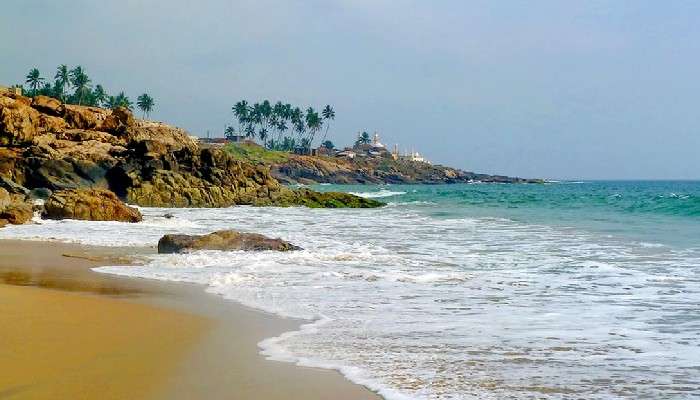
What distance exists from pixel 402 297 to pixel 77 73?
99.9 metres

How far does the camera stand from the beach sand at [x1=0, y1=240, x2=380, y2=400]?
4.98m

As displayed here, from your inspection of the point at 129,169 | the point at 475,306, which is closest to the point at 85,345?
the point at 475,306

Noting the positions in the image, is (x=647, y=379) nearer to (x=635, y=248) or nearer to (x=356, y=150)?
(x=635, y=248)

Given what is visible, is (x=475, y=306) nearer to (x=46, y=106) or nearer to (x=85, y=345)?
(x=85, y=345)

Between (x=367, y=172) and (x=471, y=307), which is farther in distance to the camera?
(x=367, y=172)

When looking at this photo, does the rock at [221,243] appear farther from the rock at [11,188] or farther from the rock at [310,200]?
the rock at [310,200]

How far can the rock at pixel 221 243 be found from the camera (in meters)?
15.2

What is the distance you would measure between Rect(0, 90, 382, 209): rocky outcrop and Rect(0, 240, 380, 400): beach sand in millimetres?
31591

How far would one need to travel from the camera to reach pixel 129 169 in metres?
42.3

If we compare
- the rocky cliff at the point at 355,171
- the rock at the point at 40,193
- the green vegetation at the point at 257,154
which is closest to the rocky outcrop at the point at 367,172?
the rocky cliff at the point at 355,171

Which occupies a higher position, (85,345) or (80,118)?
(80,118)

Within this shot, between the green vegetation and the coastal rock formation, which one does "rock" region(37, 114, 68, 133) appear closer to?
the coastal rock formation

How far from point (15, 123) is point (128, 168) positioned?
858 cm

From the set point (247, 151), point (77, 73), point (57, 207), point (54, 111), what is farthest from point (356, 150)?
point (57, 207)
